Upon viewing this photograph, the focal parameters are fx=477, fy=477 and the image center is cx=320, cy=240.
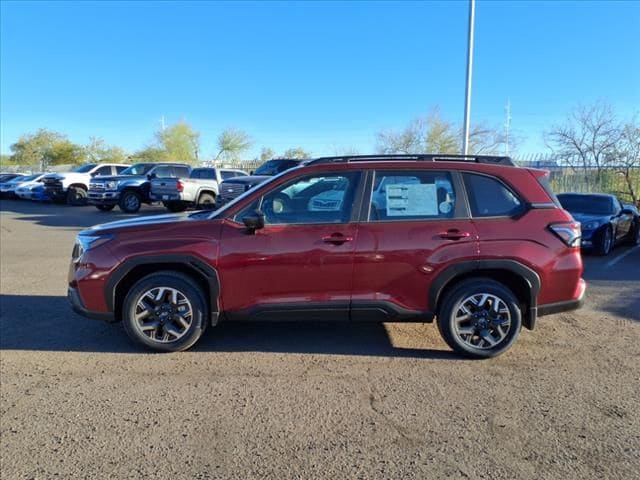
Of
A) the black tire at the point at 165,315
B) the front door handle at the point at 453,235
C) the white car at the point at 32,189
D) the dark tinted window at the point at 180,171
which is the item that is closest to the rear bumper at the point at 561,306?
the front door handle at the point at 453,235

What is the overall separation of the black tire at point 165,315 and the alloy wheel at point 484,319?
2380mm

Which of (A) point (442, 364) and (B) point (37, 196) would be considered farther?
(B) point (37, 196)

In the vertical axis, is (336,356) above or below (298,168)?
below

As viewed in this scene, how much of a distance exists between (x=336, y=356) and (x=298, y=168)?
1811 mm

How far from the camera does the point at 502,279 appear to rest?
4.50 m

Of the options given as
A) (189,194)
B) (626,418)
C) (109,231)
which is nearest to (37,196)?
(189,194)

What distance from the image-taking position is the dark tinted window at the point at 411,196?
4.38 m

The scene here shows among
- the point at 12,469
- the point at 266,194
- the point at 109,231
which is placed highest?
the point at 266,194

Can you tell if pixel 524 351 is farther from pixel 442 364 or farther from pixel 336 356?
pixel 336 356

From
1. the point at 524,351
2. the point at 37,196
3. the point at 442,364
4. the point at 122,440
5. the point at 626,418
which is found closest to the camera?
the point at 122,440

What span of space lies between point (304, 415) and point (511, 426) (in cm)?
143

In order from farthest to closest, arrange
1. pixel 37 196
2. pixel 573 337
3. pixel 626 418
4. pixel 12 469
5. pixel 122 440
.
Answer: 1. pixel 37 196
2. pixel 573 337
3. pixel 626 418
4. pixel 122 440
5. pixel 12 469

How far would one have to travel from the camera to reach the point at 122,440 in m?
3.10

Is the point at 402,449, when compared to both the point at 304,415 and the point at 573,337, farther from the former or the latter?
the point at 573,337
